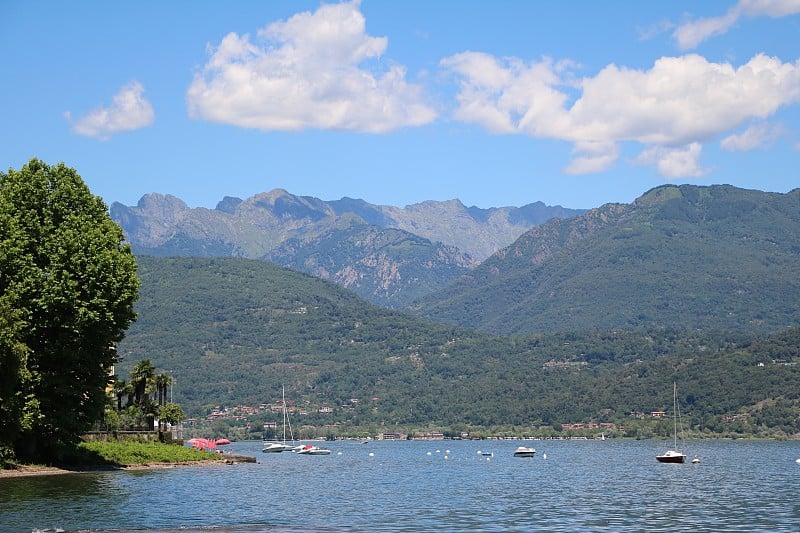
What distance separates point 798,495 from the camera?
310 ft

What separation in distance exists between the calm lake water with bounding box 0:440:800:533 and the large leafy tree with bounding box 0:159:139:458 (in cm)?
472

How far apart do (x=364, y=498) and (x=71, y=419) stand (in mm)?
23639

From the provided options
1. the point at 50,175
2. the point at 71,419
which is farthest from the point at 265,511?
the point at 50,175

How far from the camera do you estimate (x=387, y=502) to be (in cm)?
8375

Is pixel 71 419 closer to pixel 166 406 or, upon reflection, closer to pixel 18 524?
pixel 18 524

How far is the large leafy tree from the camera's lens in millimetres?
85188

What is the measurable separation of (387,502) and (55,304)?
29013mm

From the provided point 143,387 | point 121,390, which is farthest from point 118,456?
point 143,387

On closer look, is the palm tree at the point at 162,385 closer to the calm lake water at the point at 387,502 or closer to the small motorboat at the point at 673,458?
the calm lake water at the point at 387,502

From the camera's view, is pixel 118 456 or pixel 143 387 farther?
pixel 143 387

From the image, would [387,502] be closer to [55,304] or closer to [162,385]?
[55,304]

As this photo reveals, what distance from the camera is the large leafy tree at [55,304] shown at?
279ft

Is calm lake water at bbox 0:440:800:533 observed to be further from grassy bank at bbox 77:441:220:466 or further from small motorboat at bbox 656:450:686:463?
small motorboat at bbox 656:450:686:463

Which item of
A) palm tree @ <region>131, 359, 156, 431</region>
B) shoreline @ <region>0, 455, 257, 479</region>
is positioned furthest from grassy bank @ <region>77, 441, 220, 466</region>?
palm tree @ <region>131, 359, 156, 431</region>
